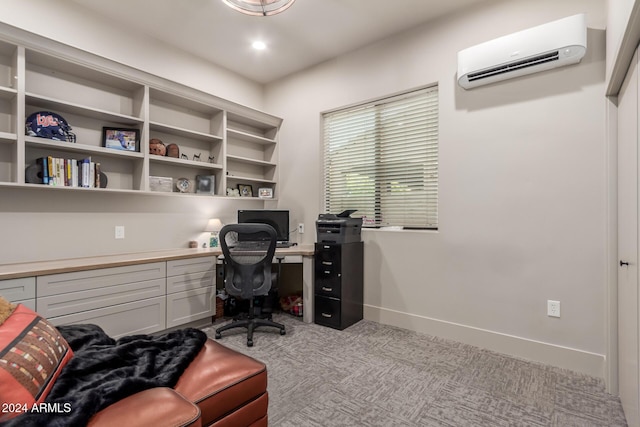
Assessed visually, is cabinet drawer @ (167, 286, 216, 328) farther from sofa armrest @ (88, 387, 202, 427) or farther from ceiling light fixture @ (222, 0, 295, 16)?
ceiling light fixture @ (222, 0, 295, 16)

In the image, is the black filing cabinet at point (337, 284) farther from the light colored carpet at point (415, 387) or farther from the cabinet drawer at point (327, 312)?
the light colored carpet at point (415, 387)

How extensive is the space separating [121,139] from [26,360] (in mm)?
2417

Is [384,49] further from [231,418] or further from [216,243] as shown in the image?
[231,418]

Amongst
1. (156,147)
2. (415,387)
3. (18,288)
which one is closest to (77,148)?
(156,147)

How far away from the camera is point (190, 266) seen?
3.09 m

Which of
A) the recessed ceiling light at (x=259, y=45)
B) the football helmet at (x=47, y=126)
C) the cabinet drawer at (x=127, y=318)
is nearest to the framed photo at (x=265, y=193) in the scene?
the recessed ceiling light at (x=259, y=45)

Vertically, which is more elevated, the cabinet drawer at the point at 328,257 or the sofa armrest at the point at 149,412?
the cabinet drawer at the point at 328,257

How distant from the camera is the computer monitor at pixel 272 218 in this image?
12.5ft

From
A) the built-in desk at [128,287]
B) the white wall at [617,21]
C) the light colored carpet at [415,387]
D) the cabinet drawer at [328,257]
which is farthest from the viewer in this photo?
the cabinet drawer at [328,257]

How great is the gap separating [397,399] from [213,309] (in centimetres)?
206

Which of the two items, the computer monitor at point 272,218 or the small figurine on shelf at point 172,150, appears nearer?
the small figurine on shelf at point 172,150

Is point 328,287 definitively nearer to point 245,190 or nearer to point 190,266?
point 190,266

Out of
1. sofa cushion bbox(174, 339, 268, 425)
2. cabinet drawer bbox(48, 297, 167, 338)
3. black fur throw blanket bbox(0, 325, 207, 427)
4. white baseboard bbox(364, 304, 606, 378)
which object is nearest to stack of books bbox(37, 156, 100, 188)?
cabinet drawer bbox(48, 297, 167, 338)

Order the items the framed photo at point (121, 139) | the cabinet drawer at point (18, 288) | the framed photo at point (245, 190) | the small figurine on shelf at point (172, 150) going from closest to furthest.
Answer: the cabinet drawer at point (18, 288) < the framed photo at point (121, 139) < the small figurine on shelf at point (172, 150) < the framed photo at point (245, 190)
